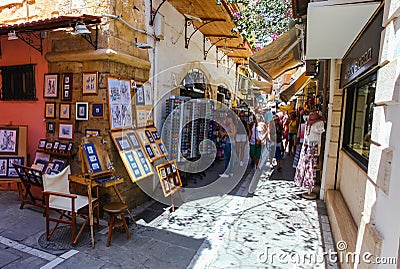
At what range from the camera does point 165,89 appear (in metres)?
5.52

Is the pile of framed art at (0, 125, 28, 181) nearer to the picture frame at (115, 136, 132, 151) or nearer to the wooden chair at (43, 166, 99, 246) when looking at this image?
the wooden chair at (43, 166, 99, 246)

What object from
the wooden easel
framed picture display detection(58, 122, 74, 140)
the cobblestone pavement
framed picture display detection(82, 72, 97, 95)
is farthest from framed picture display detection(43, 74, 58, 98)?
the cobblestone pavement

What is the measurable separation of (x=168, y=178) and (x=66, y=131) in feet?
6.30

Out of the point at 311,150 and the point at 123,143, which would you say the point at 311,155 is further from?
the point at 123,143

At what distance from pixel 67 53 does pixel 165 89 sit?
80.6 inches

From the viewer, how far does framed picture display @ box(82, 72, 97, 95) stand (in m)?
3.92

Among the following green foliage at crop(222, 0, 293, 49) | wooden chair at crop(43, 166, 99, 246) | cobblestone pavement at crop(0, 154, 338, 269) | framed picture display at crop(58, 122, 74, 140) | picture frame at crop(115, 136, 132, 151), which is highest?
green foliage at crop(222, 0, 293, 49)

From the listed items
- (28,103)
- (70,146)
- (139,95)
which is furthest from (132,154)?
(28,103)

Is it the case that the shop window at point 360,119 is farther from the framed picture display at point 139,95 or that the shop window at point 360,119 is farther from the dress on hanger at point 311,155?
the framed picture display at point 139,95

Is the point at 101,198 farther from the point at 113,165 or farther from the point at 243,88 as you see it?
the point at 243,88

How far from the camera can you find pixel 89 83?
396 centimetres

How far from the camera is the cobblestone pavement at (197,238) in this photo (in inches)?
116

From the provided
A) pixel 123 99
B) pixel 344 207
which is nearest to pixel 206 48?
pixel 123 99

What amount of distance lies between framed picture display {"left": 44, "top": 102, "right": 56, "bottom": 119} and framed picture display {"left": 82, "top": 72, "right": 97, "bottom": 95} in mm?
768
